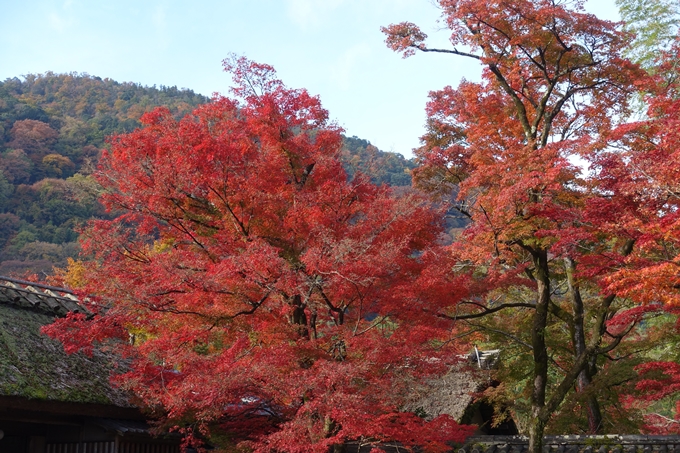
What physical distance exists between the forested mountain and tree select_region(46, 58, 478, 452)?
44.2ft

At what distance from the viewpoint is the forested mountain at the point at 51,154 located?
126 feet

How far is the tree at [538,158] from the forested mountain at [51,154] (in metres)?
11.7

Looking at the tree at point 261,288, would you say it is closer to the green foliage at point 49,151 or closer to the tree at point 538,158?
the tree at point 538,158

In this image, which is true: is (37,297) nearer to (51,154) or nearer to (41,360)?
(41,360)

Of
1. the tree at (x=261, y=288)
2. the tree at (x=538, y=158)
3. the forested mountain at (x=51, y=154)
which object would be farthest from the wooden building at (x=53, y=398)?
the forested mountain at (x=51, y=154)

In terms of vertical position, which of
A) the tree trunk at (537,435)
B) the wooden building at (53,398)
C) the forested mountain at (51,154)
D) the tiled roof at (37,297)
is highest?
the forested mountain at (51,154)

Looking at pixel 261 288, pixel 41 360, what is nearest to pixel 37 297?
pixel 41 360

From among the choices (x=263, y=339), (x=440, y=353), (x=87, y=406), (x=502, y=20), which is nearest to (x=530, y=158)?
(x=502, y=20)

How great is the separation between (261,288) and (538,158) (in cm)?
554

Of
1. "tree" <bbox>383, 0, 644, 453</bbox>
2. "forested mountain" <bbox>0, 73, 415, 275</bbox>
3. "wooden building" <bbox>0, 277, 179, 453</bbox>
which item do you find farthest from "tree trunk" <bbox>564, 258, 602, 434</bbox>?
"forested mountain" <bbox>0, 73, 415, 275</bbox>

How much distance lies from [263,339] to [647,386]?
7792mm

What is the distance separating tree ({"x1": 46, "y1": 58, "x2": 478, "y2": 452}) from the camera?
9.74 m

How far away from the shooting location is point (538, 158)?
11.6 metres

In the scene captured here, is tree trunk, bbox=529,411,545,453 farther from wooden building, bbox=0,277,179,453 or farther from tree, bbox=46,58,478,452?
wooden building, bbox=0,277,179,453
